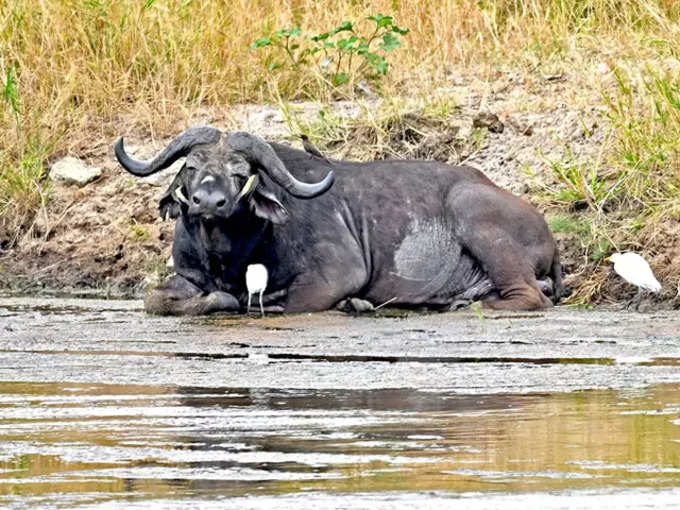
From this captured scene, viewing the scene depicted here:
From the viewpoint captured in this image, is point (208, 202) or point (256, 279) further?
point (256, 279)

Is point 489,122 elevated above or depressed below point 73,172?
above

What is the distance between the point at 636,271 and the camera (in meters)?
10.9

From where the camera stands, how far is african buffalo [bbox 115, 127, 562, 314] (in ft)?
36.9

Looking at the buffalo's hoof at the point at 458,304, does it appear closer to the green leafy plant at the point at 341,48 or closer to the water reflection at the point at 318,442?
the green leafy plant at the point at 341,48

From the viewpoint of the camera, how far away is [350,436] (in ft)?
21.5

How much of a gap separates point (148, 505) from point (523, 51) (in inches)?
389

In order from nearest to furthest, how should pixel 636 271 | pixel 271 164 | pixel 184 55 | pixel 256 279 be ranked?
pixel 636 271
pixel 256 279
pixel 271 164
pixel 184 55

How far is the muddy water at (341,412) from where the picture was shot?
5566 mm

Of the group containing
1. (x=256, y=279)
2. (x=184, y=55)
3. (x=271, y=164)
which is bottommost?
(x=256, y=279)

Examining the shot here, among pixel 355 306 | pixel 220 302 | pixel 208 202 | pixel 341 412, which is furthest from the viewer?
pixel 355 306

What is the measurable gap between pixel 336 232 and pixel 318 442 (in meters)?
5.43

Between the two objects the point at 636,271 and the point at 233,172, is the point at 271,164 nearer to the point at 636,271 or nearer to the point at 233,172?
the point at 233,172

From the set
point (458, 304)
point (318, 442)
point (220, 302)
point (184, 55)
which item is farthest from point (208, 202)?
point (318, 442)

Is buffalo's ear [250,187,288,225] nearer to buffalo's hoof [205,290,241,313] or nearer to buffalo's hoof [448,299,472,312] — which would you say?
buffalo's hoof [205,290,241,313]
